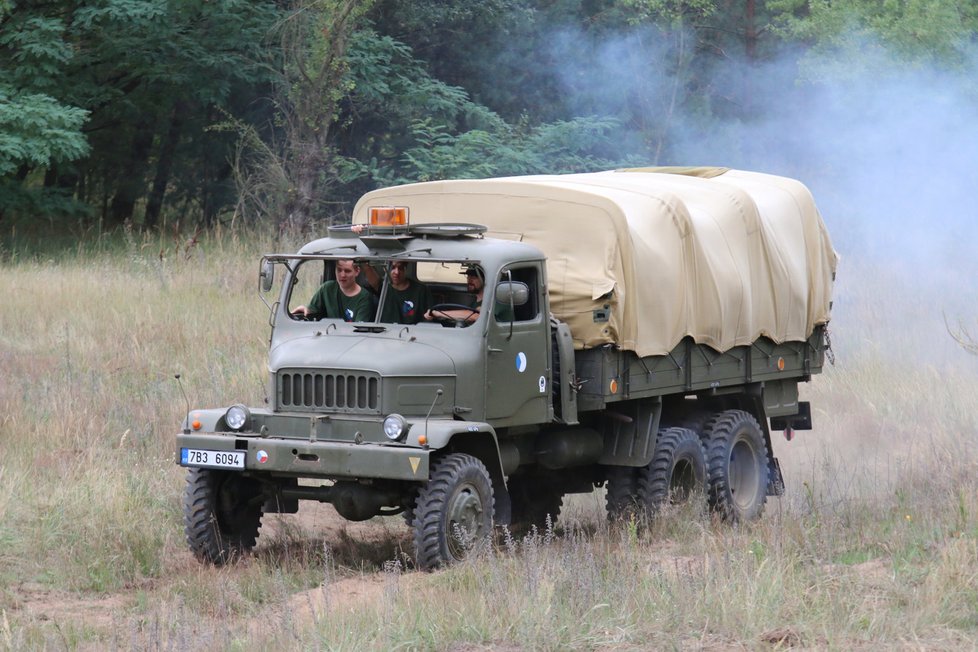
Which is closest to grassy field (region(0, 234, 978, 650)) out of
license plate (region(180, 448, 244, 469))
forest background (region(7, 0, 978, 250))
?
license plate (region(180, 448, 244, 469))

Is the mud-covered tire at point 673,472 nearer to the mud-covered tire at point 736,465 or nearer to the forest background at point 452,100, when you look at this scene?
the mud-covered tire at point 736,465

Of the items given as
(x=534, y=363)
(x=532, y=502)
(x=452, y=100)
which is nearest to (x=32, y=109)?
(x=452, y=100)

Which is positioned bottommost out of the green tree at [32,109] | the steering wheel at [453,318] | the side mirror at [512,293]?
the steering wheel at [453,318]

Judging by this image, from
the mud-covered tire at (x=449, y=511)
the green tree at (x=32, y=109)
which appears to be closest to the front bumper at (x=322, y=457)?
the mud-covered tire at (x=449, y=511)

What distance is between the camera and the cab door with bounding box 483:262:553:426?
8758mm

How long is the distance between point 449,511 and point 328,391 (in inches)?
41.6

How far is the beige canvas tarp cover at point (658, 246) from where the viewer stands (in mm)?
9594

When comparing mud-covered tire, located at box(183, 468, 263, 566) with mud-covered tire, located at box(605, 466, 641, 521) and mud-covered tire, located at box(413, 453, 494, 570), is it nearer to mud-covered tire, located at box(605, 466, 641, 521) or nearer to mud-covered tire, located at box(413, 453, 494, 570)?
mud-covered tire, located at box(413, 453, 494, 570)

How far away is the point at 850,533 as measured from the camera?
342 inches

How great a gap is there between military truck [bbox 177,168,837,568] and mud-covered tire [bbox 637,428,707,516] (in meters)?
0.02

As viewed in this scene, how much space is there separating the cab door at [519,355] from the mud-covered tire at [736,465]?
2111mm

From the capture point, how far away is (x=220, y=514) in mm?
8945

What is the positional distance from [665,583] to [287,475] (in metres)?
2.46

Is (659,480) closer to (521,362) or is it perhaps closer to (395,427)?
(521,362)
